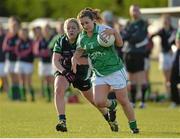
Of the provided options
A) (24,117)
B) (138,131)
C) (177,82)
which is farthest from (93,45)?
(177,82)

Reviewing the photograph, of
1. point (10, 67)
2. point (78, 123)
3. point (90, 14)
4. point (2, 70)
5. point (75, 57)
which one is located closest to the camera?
point (90, 14)

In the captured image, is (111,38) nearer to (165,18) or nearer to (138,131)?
(138,131)

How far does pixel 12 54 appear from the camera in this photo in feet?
85.7

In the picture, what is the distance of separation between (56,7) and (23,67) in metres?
23.6

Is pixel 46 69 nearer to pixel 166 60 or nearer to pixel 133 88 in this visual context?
pixel 166 60

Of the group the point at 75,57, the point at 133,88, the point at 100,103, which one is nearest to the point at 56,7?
the point at 133,88

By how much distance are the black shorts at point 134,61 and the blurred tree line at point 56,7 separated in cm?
1946

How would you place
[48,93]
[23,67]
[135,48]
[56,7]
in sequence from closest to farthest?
[135,48]
[48,93]
[23,67]
[56,7]

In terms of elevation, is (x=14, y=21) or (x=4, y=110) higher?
(x=14, y=21)

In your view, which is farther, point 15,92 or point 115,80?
point 15,92

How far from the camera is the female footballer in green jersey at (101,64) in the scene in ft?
43.9

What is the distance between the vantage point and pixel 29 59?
26.0 metres

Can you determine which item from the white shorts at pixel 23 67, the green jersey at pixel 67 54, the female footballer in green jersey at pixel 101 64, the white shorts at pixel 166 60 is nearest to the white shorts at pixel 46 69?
the white shorts at pixel 23 67

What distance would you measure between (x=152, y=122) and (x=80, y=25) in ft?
10.8
